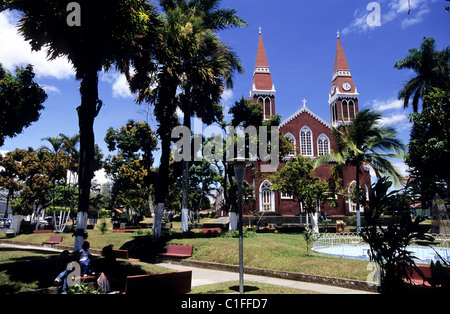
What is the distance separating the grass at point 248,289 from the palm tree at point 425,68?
27388 millimetres

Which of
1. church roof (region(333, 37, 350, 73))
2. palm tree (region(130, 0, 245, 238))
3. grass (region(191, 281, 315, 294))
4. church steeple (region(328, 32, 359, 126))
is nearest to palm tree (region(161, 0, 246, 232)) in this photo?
palm tree (region(130, 0, 245, 238))

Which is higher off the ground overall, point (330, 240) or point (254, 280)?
point (330, 240)

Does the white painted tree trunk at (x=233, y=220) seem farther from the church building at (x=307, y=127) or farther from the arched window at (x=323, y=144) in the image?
the arched window at (x=323, y=144)

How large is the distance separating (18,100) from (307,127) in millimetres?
35485

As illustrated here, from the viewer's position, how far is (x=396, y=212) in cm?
561

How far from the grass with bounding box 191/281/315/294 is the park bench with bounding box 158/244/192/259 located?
4581 millimetres

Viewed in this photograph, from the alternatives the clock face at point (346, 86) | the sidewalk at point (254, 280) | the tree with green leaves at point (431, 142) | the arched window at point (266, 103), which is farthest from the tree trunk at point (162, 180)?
the clock face at point (346, 86)

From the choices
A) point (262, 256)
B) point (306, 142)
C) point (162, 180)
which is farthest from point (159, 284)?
point (306, 142)

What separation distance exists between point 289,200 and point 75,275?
114ft

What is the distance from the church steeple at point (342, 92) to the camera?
4466cm

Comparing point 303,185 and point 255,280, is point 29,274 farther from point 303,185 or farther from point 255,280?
point 303,185

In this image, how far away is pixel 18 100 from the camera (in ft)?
66.0
